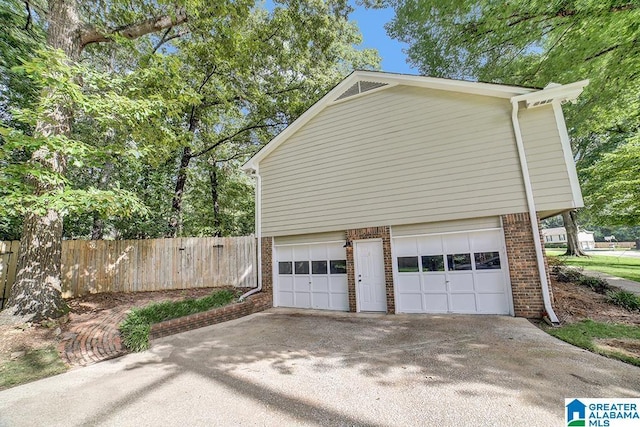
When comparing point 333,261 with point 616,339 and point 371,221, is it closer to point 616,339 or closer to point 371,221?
point 371,221

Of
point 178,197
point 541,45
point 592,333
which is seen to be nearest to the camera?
point 592,333

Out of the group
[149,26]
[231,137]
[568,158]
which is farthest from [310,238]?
[231,137]

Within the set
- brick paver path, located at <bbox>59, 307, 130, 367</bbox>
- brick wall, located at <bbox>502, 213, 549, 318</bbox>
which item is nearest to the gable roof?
brick wall, located at <bbox>502, 213, 549, 318</bbox>

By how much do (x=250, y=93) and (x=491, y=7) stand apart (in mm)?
9192

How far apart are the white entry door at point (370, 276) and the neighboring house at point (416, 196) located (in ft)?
0.10

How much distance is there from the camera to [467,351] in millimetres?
4660

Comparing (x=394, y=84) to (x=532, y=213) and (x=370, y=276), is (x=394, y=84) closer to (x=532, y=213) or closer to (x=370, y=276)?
(x=532, y=213)

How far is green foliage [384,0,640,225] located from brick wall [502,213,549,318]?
4579 millimetres

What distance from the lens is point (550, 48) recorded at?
7922mm

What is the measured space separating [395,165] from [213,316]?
6550mm

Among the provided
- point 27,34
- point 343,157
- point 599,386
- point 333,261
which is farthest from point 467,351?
point 27,34

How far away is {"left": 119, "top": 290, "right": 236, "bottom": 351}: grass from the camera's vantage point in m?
5.46

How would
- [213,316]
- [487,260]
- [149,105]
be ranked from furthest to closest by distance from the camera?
[213,316] < [487,260] < [149,105]

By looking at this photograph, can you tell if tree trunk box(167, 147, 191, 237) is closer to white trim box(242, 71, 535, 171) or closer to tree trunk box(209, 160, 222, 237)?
tree trunk box(209, 160, 222, 237)
